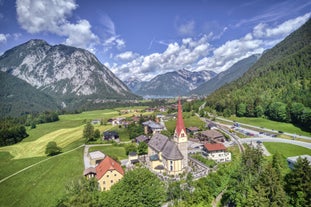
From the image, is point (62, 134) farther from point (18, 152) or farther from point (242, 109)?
point (242, 109)

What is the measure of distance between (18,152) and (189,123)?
78619 mm

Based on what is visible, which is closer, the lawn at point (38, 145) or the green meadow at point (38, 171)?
the green meadow at point (38, 171)

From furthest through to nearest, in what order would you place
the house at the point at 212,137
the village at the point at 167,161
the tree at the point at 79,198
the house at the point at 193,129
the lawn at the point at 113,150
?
1. the house at the point at 193,129
2. the house at the point at 212,137
3. the lawn at the point at 113,150
4. the village at the point at 167,161
5. the tree at the point at 79,198

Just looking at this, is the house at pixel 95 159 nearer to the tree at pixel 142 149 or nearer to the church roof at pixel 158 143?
the tree at pixel 142 149

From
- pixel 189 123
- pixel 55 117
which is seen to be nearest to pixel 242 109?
pixel 189 123

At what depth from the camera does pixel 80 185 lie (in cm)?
3650

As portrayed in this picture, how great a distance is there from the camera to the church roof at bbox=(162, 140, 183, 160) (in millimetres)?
54594

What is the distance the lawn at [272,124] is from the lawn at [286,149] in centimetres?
1956

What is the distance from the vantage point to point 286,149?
224 feet

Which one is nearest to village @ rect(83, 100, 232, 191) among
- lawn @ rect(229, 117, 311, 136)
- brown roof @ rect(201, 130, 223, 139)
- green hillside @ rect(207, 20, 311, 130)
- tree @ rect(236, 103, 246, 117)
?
brown roof @ rect(201, 130, 223, 139)

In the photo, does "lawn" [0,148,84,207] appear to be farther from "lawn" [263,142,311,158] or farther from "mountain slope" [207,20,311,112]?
"mountain slope" [207,20,311,112]

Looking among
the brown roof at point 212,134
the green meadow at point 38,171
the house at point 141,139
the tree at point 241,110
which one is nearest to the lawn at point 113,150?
the green meadow at point 38,171

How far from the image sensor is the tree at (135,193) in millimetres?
33531

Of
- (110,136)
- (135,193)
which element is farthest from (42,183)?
(110,136)
